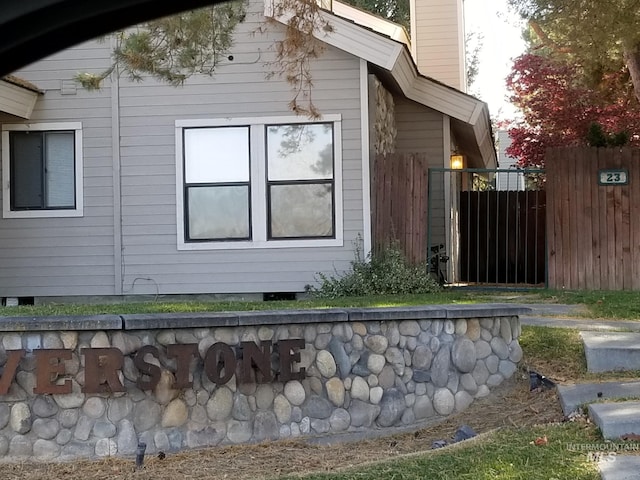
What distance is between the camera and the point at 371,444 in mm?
6223

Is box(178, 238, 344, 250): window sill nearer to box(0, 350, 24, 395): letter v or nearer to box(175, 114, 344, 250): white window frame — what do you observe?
box(175, 114, 344, 250): white window frame

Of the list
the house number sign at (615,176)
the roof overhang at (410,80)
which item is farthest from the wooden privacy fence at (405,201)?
the house number sign at (615,176)

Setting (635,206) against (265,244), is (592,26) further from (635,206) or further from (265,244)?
(265,244)

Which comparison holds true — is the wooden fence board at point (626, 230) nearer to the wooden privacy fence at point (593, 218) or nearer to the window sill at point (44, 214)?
the wooden privacy fence at point (593, 218)

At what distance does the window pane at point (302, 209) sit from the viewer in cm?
1063

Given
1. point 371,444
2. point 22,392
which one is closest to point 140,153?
point 22,392

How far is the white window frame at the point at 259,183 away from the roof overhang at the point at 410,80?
95cm

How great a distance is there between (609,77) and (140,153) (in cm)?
778

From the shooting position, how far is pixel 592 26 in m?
10.1

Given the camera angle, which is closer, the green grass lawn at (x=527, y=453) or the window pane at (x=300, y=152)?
the green grass lawn at (x=527, y=453)

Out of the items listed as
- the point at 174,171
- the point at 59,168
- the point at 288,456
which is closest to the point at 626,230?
the point at 174,171

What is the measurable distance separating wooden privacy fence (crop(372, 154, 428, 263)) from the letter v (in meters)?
5.87

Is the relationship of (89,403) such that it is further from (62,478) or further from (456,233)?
(456,233)

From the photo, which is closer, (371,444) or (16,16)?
(16,16)
